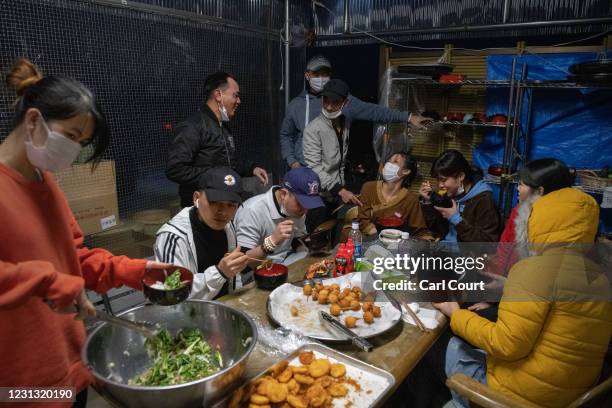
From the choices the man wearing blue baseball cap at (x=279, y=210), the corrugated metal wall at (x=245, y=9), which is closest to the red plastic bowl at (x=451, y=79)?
the corrugated metal wall at (x=245, y=9)

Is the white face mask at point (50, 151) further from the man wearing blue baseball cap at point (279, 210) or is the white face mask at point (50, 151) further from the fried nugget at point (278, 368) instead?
the man wearing blue baseball cap at point (279, 210)

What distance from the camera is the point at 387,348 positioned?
1772mm

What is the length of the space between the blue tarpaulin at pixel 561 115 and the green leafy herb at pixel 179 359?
13.8 feet

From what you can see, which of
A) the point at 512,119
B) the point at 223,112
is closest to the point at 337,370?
the point at 223,112

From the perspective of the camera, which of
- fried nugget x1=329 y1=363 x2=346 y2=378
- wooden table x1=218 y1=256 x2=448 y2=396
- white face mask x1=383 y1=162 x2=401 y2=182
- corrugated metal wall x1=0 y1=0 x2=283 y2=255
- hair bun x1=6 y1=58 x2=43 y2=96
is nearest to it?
hair bun x1=6 y1=58 x2=43 y2=96

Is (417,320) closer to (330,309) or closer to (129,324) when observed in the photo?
(330,309)

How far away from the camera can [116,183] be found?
3.54 metres

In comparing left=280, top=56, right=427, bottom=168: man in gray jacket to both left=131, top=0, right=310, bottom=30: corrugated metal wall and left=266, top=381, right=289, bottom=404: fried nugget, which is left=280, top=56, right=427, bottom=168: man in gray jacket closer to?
left=131, top=0, right=310, bottom=30: corrugated metal wall

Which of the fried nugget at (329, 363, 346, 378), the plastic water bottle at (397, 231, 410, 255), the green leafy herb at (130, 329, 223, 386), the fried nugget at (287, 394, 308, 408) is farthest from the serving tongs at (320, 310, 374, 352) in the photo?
the plastic water bottle at (397, 231, 410, 255)

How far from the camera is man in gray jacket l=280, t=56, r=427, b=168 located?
4.29 meters

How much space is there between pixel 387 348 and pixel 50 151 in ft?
4.63

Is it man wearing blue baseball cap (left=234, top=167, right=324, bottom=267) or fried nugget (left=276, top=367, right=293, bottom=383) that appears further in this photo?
man wearing blue baseball cap (left=234, top=167, right=324, bottom=267)

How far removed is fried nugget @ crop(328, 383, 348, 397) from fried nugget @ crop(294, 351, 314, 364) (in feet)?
0.47

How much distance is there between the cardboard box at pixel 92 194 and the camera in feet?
10.6
